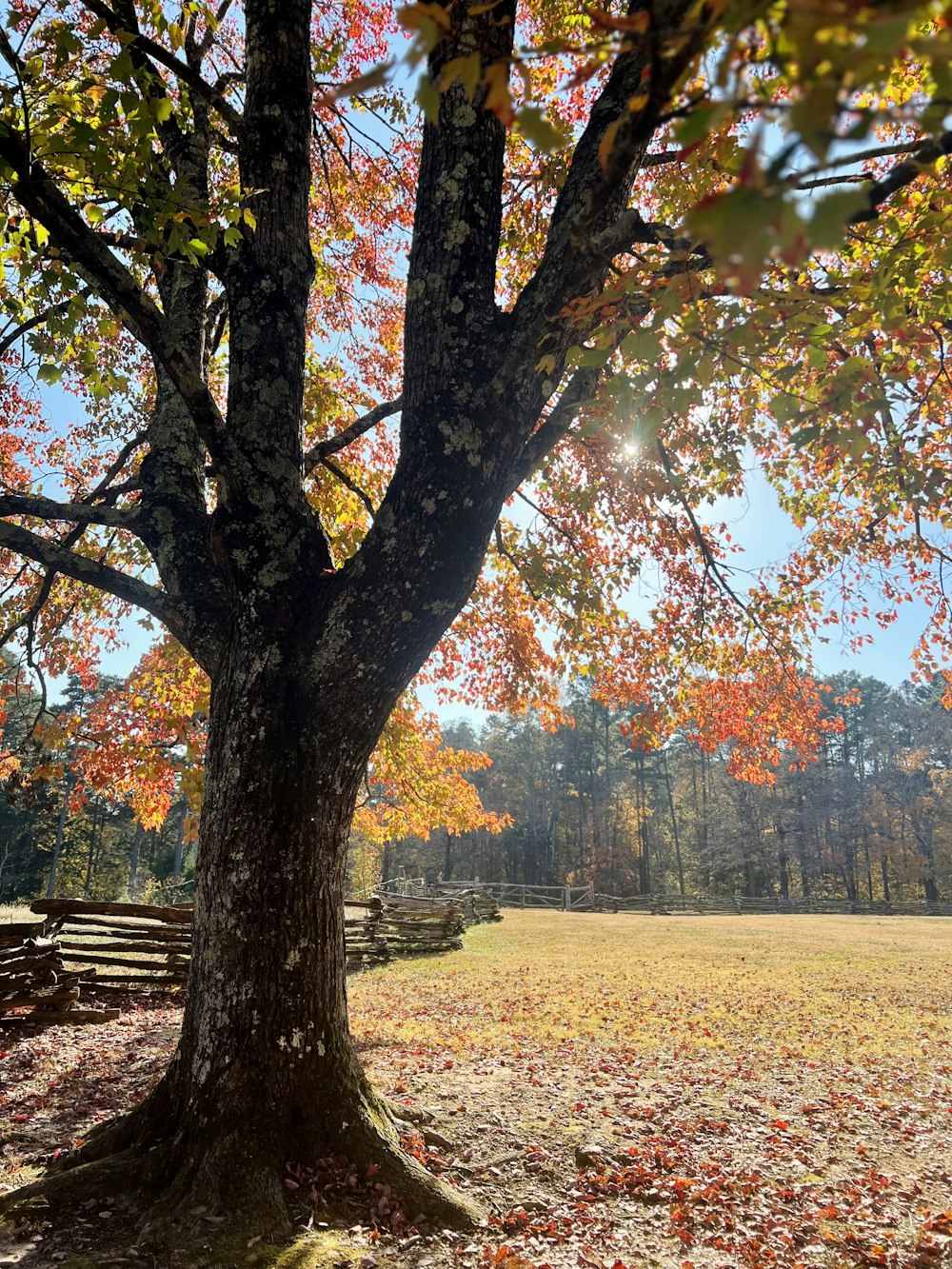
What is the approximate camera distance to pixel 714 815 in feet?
164

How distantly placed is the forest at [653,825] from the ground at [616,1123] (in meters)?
32.3

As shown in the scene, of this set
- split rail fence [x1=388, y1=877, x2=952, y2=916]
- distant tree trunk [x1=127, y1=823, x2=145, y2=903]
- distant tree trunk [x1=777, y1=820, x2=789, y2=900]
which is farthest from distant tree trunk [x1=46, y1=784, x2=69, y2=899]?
distant tree trunk [x1=777, y1=820, x2=789, y2=900]

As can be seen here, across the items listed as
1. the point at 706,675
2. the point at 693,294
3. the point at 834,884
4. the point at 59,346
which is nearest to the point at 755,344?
the point at 693,294

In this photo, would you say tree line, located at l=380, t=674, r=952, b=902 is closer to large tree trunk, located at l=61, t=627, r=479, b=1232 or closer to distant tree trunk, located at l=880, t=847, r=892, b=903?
distant tree trunk, located at l=880, t=847, r=892, b=903

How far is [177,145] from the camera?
5176 millimetres

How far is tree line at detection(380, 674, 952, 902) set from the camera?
46844 millimetres

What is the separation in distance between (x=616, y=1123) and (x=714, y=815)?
4852 cm

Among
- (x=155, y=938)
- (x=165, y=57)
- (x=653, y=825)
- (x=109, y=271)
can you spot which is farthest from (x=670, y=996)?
(x=653, y=825)

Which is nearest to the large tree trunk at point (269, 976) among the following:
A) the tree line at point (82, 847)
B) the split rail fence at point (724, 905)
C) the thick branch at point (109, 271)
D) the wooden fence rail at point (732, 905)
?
the thick branch at point (109, 271)

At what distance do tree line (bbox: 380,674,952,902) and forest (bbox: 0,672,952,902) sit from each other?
Result: 0.36ft

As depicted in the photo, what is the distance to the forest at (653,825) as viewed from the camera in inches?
1692

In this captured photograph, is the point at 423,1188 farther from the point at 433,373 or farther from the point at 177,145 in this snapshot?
the point at 177,145

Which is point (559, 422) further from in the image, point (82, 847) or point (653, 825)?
point (653, 825)

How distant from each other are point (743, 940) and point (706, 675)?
571 inches
